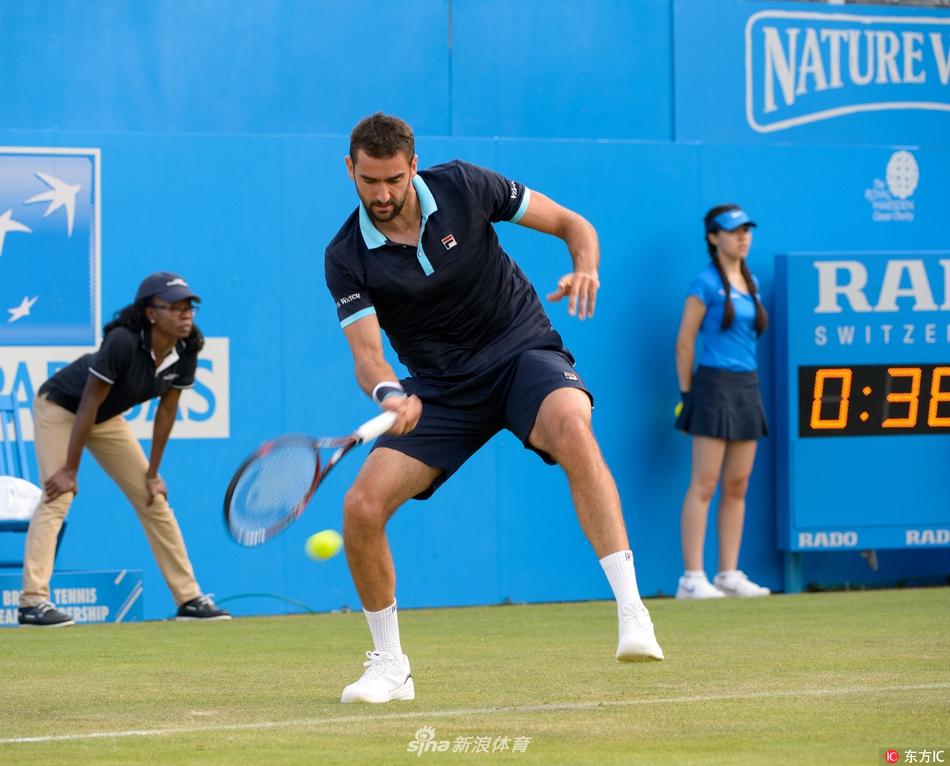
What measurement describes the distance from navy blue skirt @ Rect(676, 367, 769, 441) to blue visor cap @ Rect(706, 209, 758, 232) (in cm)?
86

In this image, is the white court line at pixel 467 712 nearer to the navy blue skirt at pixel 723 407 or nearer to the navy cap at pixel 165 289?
the navy cap at pixel 165 289

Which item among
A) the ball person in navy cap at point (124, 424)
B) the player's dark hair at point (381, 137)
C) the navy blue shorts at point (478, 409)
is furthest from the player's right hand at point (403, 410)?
the ball person in navy cap at point (124, 424)

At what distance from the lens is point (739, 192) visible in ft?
37.1

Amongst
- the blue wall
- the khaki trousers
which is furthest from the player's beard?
the blue wall

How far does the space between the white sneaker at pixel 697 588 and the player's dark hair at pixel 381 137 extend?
5.84 metres

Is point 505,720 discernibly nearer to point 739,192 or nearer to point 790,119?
point 739,192

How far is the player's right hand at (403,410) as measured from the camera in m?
5.42

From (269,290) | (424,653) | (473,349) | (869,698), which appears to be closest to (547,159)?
(269,290)

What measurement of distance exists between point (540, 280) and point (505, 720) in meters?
5.83

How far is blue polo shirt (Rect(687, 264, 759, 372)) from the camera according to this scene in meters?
10.7

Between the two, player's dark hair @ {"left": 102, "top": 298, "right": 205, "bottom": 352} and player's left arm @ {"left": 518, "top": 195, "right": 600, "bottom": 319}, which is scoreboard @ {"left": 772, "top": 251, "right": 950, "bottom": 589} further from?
player's left arm @ {"left": 518, "top": 195, "right": 600, "bottom": 319}

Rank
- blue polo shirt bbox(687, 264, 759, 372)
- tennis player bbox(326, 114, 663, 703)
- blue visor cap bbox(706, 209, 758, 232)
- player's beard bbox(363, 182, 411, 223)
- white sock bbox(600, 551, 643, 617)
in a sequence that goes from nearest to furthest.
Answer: white sock bbox(600, 551, 643, 617)
tennis player bbox(326, 114, 663, 703)
player's beard bbox(363, 182, 411, 223)
blue visor cap bbox(706, 209, 758, 232)
blue polo shirt bbox(687, 264, 759, 372)

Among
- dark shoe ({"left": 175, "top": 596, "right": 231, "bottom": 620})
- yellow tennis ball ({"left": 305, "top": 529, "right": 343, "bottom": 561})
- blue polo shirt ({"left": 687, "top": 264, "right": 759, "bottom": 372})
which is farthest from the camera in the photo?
blue polo shirt ({"left": 687, "top": 264, "right": 759, "bottom": 372})

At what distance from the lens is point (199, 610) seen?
Result: 9.69 metres
